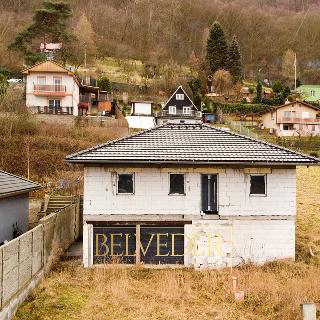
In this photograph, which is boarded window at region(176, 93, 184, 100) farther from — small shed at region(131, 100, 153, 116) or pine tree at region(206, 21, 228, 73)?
pine tree at region(206, 21, 228, 73)

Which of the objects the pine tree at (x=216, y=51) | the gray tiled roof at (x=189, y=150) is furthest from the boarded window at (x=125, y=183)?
the pine tree at (x=216, y=51)

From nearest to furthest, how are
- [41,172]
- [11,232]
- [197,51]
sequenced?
[11,232], [41,172], [197,51]

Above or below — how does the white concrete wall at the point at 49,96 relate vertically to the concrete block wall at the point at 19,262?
above

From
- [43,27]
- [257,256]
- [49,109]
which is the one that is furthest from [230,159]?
[43,27]

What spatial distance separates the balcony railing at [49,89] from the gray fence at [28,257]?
91.9 feet

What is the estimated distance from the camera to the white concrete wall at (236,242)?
17.5 metres

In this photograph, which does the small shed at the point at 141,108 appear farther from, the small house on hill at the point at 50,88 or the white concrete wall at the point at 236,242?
the white concrete wall at the point at 236,242

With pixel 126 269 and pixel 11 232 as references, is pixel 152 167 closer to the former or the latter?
pixel 126 269

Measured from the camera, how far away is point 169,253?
17656 millimetres

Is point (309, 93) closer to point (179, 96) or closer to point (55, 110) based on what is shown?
point (179, 96)

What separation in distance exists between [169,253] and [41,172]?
56.1 ft

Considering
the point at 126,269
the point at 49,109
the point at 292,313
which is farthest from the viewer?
the point at 49,109

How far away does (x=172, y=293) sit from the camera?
1428cm

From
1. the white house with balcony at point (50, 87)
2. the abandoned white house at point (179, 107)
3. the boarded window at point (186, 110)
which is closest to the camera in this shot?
the white house with balcony at point (50, 87)
